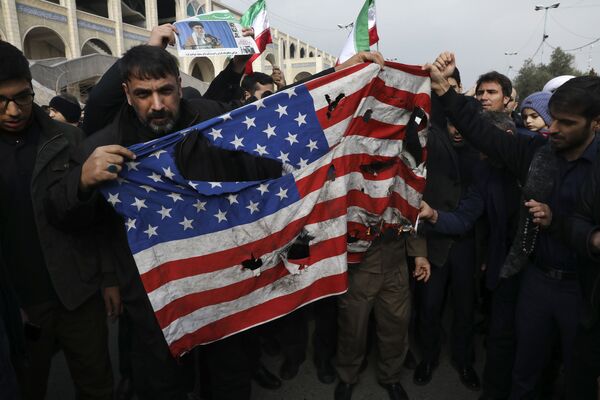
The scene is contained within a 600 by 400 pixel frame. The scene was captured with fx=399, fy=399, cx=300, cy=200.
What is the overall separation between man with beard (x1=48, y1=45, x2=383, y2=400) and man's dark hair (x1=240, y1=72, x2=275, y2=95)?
2470 millimetres

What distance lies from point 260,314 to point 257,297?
0.33 ft

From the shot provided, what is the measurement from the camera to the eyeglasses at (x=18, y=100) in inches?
78.4

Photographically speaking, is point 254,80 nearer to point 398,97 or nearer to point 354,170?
point 398,97

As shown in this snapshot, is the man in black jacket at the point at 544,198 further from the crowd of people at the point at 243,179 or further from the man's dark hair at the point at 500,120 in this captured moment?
the man's dark hair at the point at 500,120

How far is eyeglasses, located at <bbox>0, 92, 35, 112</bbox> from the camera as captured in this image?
6.53 feet

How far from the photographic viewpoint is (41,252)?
218 cm

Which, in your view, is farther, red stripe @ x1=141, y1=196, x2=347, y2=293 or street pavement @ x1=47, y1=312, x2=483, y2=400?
street pavement @ x1=47, y1=312, x2=483, y2=400

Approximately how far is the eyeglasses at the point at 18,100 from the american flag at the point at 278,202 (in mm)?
674

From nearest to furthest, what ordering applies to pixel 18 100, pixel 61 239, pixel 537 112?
1. pixel 18 100
2. pixel 61 239
3. pixel 537 112

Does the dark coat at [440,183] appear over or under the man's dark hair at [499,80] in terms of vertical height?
under

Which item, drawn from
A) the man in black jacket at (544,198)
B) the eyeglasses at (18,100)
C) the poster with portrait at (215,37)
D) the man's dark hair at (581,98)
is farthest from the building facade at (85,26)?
the man's dark hair at (581,98)

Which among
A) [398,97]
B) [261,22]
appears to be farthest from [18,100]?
[261,22]

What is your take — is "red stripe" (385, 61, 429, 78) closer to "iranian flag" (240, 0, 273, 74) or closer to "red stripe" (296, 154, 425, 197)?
"red stripe" (296, 154, 425, 197)

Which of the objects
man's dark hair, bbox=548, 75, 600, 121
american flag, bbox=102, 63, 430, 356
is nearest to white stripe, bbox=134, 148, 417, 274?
american flag, bbox=102, 63, 430, 356
